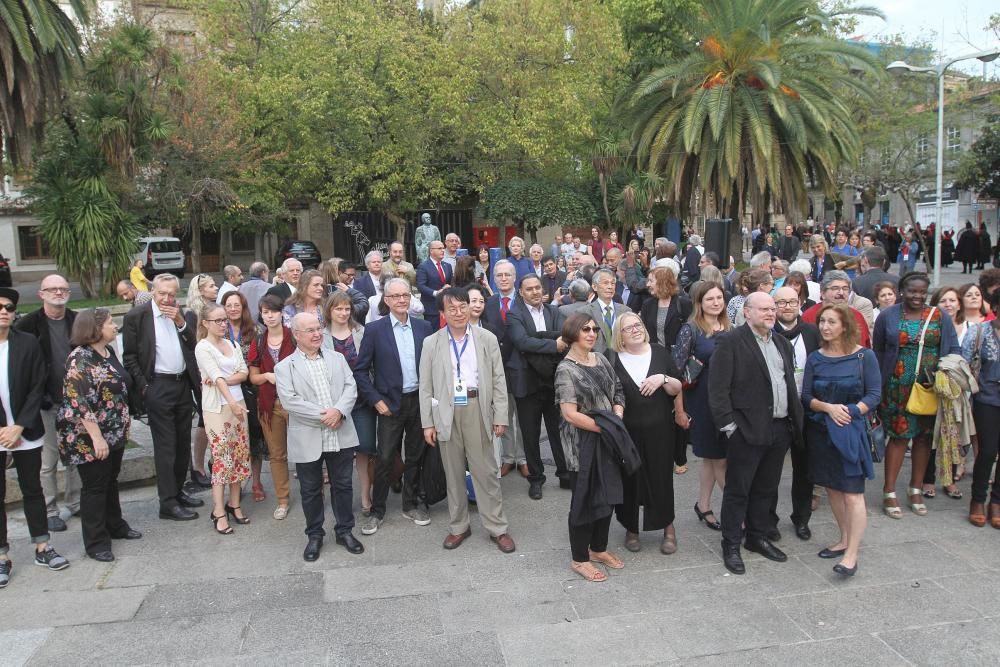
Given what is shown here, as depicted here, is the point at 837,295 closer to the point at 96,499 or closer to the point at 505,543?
the point at 505,543

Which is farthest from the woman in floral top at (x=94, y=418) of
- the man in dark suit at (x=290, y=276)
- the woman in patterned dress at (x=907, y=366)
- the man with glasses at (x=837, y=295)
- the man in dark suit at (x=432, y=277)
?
the woman in patterned dress at (x=907, y=366)

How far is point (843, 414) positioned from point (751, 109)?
44.0 ft

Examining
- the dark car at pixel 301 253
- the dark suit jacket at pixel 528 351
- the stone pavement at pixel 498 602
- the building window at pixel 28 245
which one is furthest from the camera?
the building window at pixel 28 245

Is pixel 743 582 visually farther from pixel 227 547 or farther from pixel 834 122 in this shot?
pixel 834 122

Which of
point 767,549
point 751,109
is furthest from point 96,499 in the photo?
point 751,109

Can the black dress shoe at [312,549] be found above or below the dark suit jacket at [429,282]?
below

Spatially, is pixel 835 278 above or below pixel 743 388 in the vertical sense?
above

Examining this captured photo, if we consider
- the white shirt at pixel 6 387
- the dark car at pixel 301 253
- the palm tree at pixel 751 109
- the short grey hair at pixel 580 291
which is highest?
the palm tree at pixel 751 109

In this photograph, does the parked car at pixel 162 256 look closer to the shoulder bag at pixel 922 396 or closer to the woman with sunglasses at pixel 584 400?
the woman with sunglasses at pixel 584 400

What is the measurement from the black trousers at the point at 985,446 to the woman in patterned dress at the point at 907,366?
1.02ft

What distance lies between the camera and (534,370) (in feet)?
20.6

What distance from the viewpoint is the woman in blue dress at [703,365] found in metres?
5.35

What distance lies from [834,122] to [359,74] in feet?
44.2

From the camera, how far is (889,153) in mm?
29281
